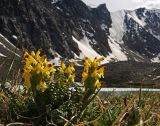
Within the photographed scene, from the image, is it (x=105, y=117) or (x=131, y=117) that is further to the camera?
(x=105, y=117)

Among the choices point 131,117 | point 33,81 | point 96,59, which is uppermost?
point 96,59

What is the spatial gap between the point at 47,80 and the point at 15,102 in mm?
332

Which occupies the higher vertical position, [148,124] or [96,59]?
[96,59]

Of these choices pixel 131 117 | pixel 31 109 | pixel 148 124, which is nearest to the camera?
pixel 131 117

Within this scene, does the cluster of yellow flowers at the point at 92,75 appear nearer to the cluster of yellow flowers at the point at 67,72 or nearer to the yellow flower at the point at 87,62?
the yellow flower at the point at 87,62

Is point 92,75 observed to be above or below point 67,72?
below

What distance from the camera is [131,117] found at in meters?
2.79

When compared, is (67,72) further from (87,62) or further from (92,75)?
(92,75)

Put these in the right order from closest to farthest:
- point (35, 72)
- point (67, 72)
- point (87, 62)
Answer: point (35, 72) < point (87, 62) < point (67, 72)

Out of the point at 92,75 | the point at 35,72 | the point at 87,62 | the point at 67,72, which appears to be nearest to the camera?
the point at 35,72

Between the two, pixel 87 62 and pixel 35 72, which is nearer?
pixel 35 72

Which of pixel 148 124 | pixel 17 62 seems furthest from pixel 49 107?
pixel 17 62

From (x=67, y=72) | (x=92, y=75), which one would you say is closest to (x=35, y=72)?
(x=92, y=75)

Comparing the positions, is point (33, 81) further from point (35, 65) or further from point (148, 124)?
point (148, 124)
